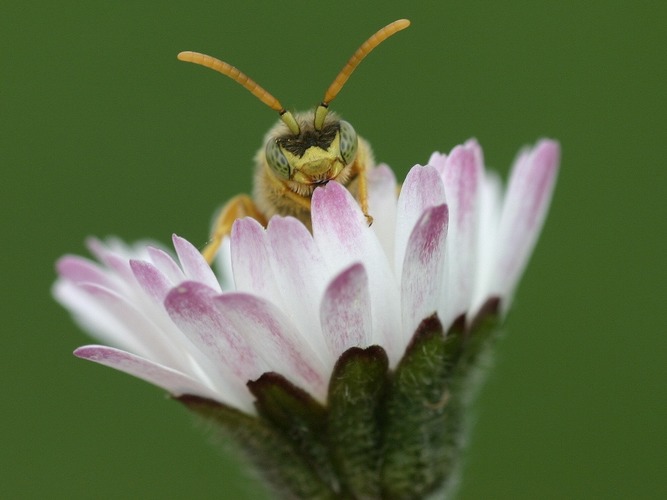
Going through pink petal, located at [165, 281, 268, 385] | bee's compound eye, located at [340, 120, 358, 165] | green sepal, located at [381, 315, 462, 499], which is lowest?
green sepal, located at [381, 315, 462, 499]

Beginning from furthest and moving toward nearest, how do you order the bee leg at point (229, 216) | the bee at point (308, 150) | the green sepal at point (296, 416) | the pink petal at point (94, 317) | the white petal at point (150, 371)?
the bee leg at point (229, 216) → the pink petal at point (94, 317) → the bee at point (308, 150) → the green sepal at point (296, 416) → the white petal at point (150, 371)

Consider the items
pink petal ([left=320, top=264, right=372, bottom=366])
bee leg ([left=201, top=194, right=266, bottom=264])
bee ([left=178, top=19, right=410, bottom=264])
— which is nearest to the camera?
pink petal ([left=320, top=264, right=372, bottom=366])

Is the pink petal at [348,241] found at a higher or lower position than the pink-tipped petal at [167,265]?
lower

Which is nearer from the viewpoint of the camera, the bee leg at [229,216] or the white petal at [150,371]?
the white petal at [150,371]

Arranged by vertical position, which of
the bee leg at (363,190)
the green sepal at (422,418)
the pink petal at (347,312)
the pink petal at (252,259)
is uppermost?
the bee leg at (363,190)

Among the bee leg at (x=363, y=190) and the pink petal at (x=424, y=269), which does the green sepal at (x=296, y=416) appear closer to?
the pink petal at (x=424, y=269)

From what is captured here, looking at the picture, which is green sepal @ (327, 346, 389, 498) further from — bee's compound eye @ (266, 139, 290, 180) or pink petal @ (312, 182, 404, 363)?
bee's compound eye @ (266, 139, 290, 180)

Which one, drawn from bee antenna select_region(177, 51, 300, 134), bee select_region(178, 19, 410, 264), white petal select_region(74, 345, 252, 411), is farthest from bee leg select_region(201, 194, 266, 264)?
white petal select_region(74, 345, 252, 411)

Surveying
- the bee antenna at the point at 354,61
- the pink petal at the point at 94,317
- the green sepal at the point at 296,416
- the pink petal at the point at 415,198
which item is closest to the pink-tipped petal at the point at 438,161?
the pink petal at the point at 415,198
